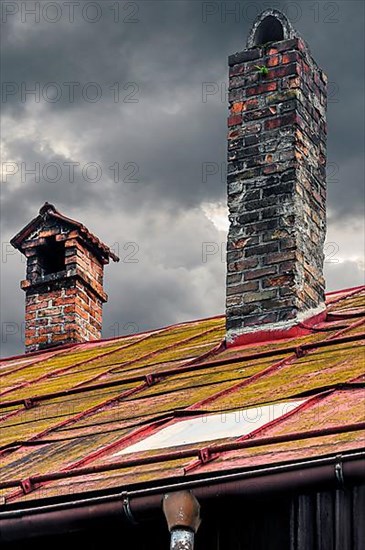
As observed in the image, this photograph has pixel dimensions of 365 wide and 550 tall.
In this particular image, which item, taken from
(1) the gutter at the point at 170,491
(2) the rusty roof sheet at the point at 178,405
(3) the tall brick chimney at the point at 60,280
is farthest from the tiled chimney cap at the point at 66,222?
(1) the gutter at the point at 170,491

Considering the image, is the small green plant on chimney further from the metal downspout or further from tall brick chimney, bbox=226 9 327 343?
the metal downspout

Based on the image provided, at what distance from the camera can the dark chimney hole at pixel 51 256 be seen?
16.5m

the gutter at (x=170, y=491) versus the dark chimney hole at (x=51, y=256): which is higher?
the dark chimney hole at (x=51, y=256)

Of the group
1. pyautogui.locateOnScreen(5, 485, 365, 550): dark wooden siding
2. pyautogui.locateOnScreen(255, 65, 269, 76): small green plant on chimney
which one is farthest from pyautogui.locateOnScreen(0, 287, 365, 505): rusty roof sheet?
pyautogui.locateOnScreen(255, 65, 269, 76): small green plant on chimney

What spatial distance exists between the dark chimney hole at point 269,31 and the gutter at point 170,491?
5.92 m

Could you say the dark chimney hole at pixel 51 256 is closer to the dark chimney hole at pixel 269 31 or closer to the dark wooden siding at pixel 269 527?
the dark chimney hole at pixel 269 31

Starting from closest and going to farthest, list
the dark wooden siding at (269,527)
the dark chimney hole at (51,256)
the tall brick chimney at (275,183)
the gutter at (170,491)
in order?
the gutter at (170,491) < the dark wooden siding at (269,527) < the tall brick chimney at (275,183) < the dark chimney hole at (51,256)

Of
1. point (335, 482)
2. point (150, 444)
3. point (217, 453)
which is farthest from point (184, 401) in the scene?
point (335, 482)

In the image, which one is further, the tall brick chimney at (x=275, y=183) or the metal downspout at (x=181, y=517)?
the tall brick chimney at (x=275, y=183)

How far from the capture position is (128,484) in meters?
7.14

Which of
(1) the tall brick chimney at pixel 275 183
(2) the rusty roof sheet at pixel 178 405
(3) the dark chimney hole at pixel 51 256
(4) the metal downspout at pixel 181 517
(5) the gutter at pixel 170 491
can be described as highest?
(3) the dark chimney hole at pixel 51 256

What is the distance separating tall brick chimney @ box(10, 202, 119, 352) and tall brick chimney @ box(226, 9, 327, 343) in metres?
4.66

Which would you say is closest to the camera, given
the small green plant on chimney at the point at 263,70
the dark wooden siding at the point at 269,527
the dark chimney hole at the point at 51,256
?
the dark wooden siding at the point at 269,527

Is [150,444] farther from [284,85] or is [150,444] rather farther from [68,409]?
[284,85]
